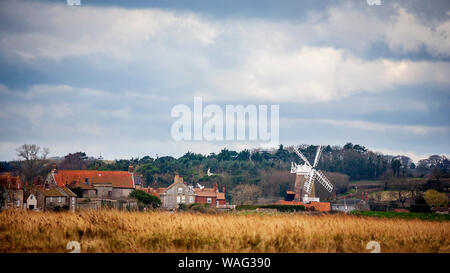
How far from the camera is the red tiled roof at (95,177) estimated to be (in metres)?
74.9

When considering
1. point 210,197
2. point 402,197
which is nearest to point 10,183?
point 210,197

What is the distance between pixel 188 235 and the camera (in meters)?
18.5

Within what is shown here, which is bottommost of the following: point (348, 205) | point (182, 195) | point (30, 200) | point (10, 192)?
point (348, 205)

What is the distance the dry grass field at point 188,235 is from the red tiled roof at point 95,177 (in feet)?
178

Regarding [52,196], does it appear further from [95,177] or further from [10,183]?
[95,177]

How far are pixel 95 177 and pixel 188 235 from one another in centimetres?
6194

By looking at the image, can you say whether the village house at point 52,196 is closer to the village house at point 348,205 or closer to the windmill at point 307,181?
the village house at point 348,205

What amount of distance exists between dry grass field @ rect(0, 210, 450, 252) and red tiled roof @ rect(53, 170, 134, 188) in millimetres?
54308

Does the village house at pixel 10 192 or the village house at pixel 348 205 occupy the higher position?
the village house at pixel 10 192

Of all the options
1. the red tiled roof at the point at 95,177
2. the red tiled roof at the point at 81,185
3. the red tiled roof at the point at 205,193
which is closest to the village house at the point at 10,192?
the red tiled roof at the point at 81,185

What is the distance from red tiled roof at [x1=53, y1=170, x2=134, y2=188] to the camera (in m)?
74.9

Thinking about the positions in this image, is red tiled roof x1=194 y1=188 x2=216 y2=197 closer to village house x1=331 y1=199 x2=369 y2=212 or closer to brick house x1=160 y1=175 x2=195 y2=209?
brick house x1=160 y1=175 x2=195 y2=209
